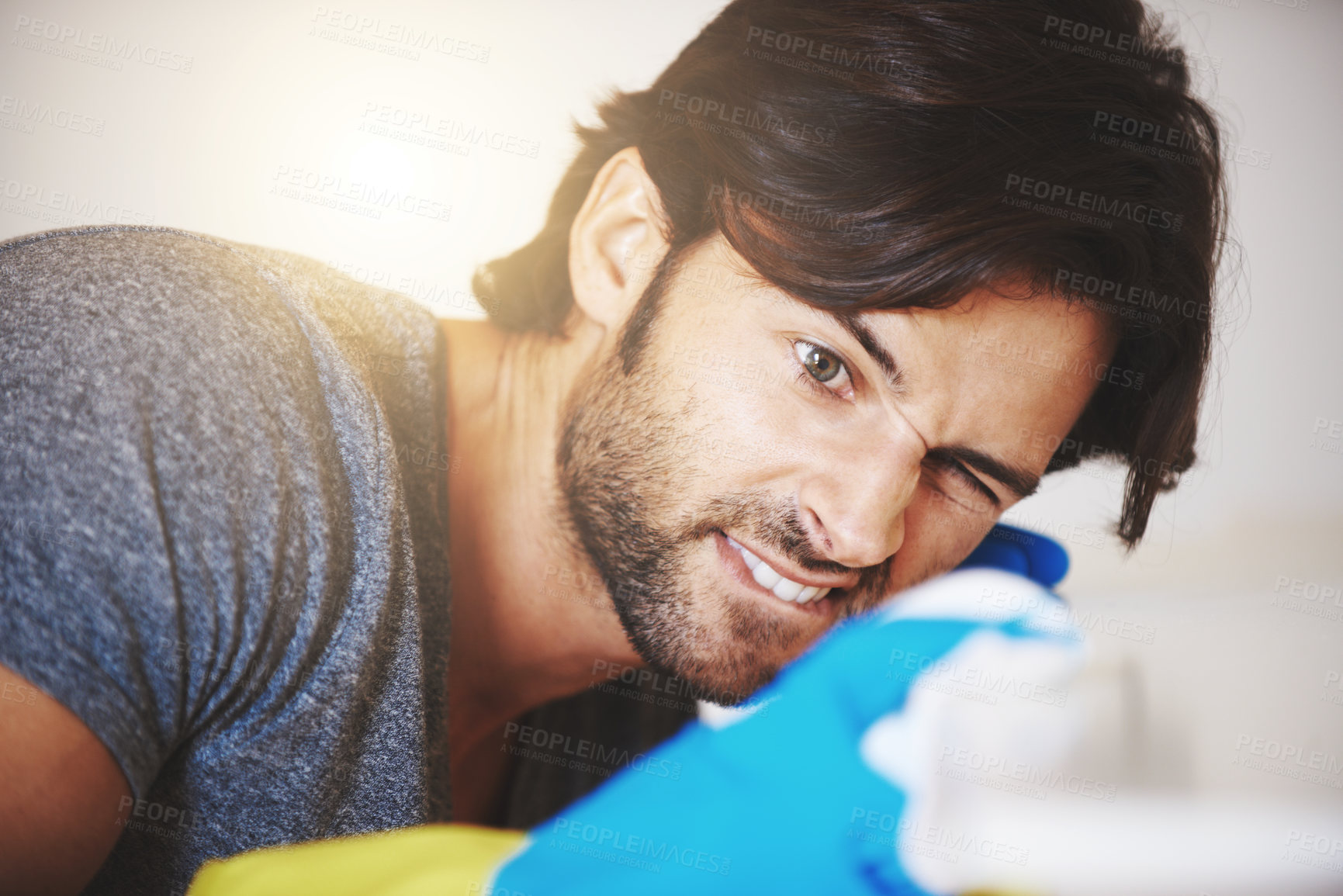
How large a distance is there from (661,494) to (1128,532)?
0.56 meters

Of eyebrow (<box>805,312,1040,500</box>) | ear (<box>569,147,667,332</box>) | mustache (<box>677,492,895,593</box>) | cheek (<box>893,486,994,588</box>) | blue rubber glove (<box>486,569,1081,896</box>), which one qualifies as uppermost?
ear (<box>569,147,667,332</box>)

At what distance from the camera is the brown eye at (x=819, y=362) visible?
2.85 ft

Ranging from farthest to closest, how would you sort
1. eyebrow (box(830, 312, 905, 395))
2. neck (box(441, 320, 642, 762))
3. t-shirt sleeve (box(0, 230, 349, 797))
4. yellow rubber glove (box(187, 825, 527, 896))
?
neck (box(441, 320, 642, 762)) → eyebrow (box(830, 312, 905, 395)) → yellow rubber glove (box(187, 825, 527, 896)) → t-shirt sleeve (box(0, 230, 349, 797))

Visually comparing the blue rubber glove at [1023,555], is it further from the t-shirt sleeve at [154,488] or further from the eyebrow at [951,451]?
the t-shirt sleeve at [154,488]

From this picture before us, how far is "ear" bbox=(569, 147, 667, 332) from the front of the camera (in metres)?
0.94

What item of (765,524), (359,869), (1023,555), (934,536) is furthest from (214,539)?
(1023,555)

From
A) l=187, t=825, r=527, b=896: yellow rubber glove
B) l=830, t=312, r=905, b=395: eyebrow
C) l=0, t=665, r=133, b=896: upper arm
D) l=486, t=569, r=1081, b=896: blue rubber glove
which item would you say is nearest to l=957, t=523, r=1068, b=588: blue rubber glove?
l=486, t=569, r=1081, b=896: blue rubber glove

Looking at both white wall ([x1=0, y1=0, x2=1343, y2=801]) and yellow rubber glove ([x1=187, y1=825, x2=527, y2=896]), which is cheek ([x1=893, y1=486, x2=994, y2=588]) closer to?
white wall ([x1=0, y1=0, x2=1343, y2=801])

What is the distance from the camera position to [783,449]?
877 millimetres

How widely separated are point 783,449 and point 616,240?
0.31m

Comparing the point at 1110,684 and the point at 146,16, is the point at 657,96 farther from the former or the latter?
the point at 1110,684

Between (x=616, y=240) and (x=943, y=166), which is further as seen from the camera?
(x=616, y=240)

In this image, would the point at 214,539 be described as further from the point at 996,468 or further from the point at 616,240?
the point at 996,468

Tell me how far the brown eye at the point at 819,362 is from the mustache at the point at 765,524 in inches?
5.3
